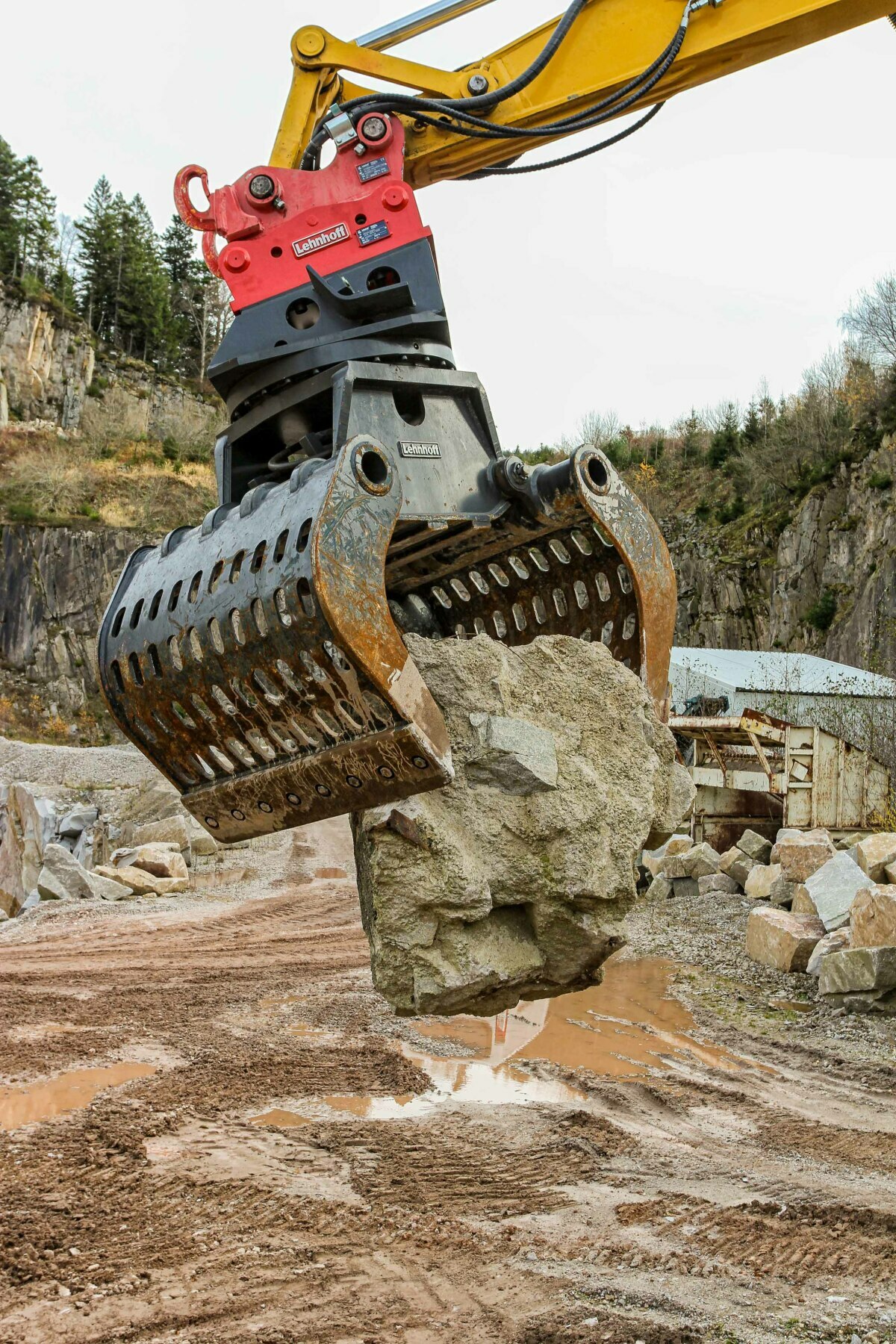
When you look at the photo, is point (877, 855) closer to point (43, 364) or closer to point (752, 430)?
point (752, 430)

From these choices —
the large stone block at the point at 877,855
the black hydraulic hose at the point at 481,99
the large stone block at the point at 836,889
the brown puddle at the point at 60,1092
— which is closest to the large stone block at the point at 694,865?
the large stone block at the point at 877,855

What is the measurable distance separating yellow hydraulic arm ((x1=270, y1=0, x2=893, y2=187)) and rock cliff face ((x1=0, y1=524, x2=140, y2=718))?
3052 centimetres

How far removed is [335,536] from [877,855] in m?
9.34

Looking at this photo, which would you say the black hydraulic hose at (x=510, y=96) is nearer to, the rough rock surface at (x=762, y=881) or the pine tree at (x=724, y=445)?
the rough rock surface at (x=762, y=881)

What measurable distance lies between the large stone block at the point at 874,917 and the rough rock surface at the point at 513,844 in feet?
17.6

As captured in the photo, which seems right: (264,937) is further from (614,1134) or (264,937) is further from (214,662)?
(214,662)

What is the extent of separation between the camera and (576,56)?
4.58 meters

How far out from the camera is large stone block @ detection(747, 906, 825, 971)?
417 inches

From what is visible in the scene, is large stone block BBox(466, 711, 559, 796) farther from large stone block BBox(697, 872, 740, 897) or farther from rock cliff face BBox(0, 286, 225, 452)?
rock cliff face BBox(0, 286, 225, 452)

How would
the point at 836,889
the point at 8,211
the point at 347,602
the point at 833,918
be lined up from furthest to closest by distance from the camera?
the point at 8,211 → the point at 836,889 → the point at 833,918 → the point at 347,602

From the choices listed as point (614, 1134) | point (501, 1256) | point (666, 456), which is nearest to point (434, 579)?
point (501, 1256)

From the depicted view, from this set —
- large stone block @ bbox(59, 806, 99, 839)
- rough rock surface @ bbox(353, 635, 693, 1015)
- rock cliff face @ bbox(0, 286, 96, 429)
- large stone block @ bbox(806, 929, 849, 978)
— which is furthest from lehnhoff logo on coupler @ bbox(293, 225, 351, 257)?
rock cliff face @ bbox(0, 286, 96, 429)

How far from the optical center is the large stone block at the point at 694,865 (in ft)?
50.4

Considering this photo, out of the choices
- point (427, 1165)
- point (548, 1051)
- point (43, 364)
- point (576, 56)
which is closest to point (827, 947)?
point (548, 1051)
